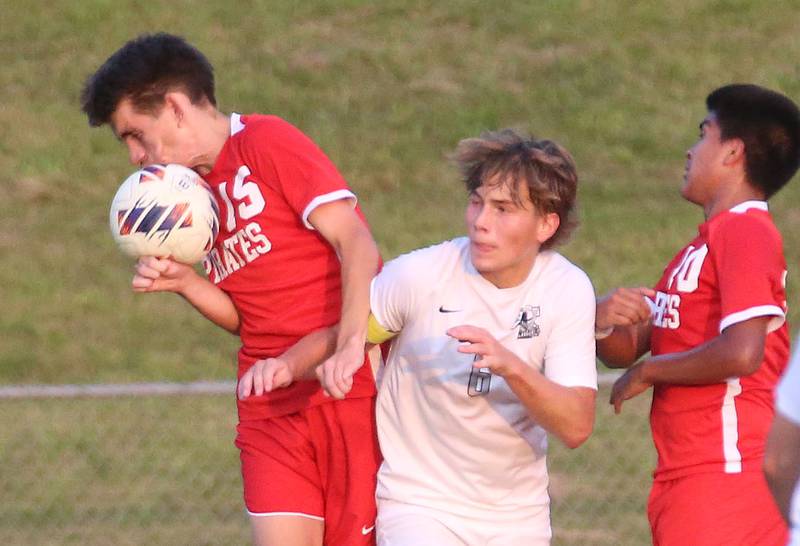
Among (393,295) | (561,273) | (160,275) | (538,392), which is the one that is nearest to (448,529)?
(538,392)

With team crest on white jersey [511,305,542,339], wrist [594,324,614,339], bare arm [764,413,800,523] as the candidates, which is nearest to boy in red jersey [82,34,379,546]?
team crest on white jersey [511,305,542,339]

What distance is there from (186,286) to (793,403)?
2250 millimetres

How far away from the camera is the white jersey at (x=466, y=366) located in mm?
4160

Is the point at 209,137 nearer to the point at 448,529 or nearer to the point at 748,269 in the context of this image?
the point at 448,529

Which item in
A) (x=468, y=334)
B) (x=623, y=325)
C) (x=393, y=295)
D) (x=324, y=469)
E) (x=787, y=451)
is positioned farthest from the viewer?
(x=324, y=469)

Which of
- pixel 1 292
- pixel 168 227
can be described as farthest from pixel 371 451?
pixel 1 292

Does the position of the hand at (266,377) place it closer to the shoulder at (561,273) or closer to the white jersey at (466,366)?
the white jersey at (466,366)

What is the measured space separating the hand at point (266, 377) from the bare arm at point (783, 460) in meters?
1.67

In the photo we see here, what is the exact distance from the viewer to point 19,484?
7176 mm

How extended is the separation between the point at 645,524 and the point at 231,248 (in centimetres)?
345

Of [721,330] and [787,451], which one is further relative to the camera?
[721,330]

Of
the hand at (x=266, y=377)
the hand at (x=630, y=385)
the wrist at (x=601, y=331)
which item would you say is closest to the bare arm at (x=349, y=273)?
the hand at (x=266, y=377)

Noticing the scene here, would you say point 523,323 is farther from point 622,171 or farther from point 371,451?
point 622,171

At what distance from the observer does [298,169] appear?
4402mm
